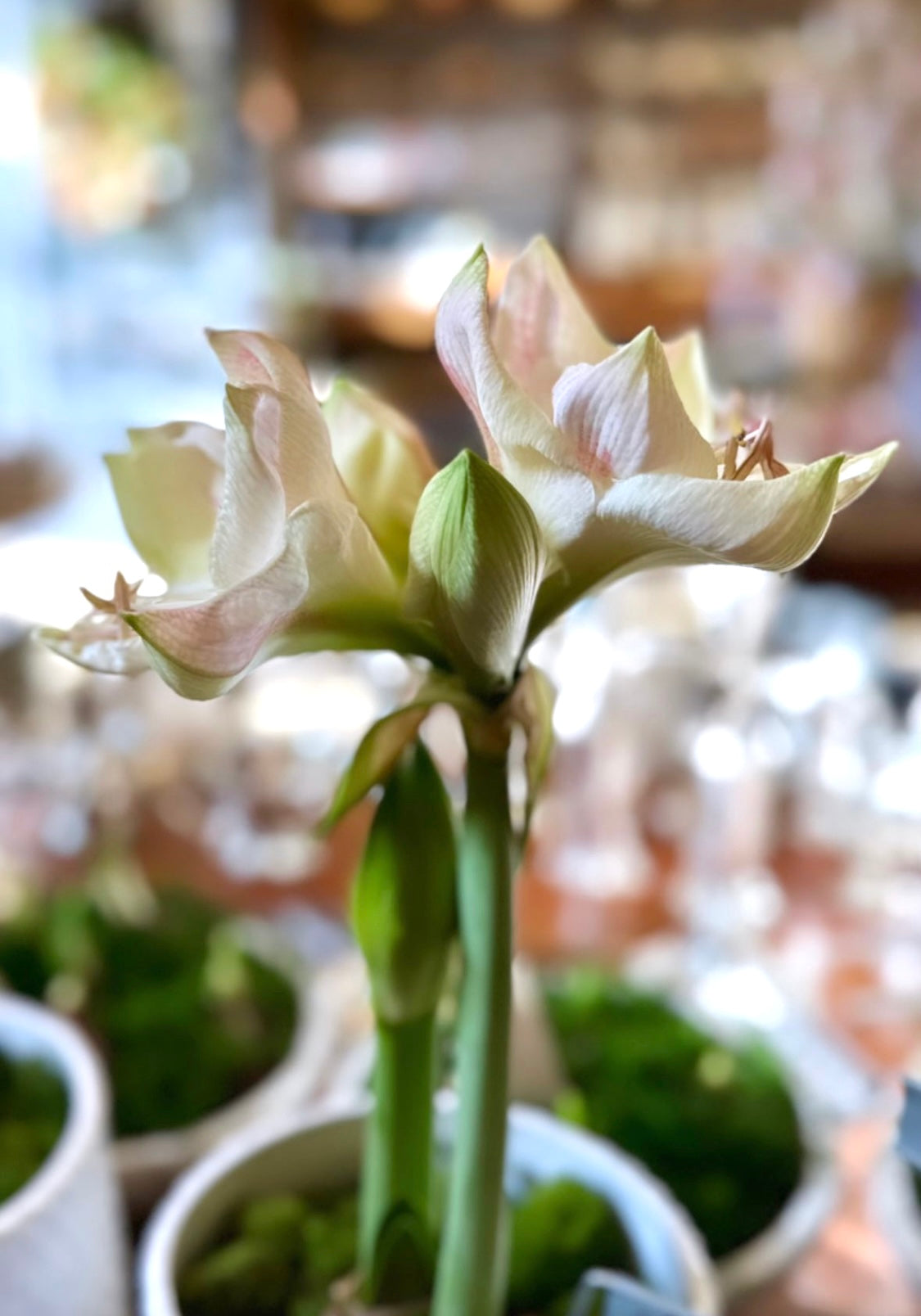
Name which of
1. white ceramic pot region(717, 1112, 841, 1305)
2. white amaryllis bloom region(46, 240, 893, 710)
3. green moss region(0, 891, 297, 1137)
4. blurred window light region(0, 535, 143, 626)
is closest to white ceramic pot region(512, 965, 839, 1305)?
white ceramic pot region(717, 1112, 841, 1305)

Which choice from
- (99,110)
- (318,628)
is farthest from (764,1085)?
(99,110)

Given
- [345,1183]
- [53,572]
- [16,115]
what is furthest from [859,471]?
[16,115]

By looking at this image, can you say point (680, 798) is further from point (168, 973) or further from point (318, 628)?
point (318, 628)

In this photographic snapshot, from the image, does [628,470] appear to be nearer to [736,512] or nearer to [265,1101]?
[736,512]

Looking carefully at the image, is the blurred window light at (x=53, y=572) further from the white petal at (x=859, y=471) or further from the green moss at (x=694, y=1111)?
the white petal at (x=859, y=471)

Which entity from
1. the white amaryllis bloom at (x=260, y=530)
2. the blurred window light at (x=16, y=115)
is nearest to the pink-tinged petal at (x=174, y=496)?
the white amaryllis bloom at (x=260, y=530)

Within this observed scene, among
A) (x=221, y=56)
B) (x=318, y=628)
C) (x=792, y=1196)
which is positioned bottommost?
(x=792, y=1196)
